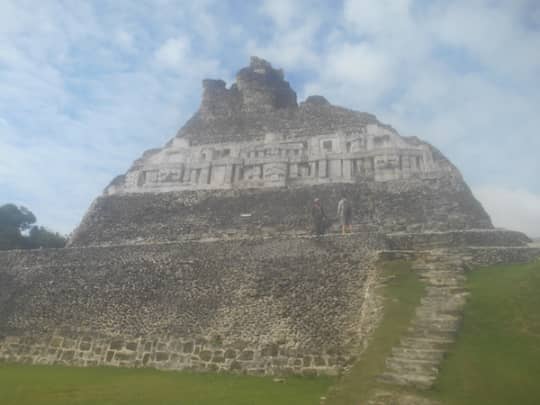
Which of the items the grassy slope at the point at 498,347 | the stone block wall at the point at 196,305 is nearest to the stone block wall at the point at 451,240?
the stone block wall at the point at 196,305

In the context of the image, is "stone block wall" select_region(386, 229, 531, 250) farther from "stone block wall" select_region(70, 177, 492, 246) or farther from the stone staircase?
the stone staircase

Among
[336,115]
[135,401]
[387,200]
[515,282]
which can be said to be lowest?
[135,401]

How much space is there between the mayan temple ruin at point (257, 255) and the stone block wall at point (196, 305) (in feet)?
0.12

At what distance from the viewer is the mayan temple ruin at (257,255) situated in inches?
433

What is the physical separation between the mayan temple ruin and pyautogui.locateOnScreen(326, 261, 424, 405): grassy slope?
0.25 metres

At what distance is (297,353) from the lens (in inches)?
419

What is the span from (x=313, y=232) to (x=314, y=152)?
17.5 ft

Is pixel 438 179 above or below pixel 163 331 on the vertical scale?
above

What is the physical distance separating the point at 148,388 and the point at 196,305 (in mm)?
3824

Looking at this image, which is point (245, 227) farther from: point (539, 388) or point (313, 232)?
point (539, 388)

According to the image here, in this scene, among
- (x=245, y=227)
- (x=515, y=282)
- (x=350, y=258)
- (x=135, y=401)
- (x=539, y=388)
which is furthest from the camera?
(x=245, y=227)

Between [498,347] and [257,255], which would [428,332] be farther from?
[257,255]

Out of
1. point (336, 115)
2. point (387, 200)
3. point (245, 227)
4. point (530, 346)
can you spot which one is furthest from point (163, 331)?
point (336, 115)

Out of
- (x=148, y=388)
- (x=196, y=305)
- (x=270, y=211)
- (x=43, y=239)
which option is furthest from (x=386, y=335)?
(x=43, y=239)
